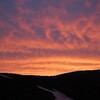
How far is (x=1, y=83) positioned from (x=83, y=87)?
2214 centimetres

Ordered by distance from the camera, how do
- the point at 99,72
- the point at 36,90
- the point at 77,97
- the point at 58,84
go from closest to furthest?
the point at 36,90 < the point at 77,97 < the point at 58,84 < the point at 99,72

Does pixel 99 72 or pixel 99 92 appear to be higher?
pixel 99 72

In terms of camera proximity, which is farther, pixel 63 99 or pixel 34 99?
pixel 63 99

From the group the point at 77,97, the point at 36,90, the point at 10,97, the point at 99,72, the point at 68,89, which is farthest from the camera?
the point at 99,72

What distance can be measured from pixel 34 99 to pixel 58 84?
25.8m

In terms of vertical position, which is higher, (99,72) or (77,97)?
(99,72)

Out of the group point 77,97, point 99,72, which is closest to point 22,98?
point 77,97

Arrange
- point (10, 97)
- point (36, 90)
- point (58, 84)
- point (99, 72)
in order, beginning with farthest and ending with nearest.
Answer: point (99, 72) → point (58, 84) → point (36, 90) → point (10, 97)

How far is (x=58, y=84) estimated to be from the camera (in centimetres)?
7438

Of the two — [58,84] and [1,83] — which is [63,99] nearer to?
[1,83]

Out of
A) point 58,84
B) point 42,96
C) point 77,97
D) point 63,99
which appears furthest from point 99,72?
point 42,96

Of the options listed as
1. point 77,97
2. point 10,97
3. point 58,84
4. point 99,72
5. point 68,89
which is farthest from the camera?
point 99,72

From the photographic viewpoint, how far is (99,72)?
303ft

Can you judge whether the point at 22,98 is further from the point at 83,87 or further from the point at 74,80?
the point at 74,80
